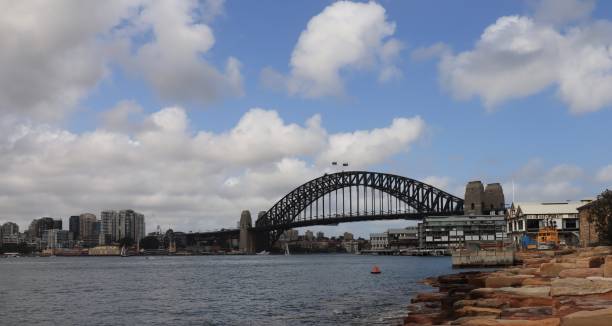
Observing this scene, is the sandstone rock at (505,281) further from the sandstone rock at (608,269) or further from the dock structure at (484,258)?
the dock structure at (484,258)

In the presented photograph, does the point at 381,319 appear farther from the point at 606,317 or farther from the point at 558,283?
the point at 606,317

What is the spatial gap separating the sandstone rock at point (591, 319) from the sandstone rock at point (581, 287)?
307 inches

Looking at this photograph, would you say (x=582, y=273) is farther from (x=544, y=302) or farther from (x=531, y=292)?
(x=544, y=302)

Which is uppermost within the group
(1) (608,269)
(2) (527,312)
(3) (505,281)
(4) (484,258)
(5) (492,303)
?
(1) (608,269)

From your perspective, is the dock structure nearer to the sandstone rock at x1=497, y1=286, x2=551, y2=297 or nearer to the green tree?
the green tree

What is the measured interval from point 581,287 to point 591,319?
852 centimetres

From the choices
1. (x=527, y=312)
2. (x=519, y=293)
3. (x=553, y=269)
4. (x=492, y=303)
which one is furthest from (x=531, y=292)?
(x=553, y=269)

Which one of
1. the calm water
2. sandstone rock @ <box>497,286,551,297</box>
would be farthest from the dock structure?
sandstone rock @ <box>497,286,551,297</box>

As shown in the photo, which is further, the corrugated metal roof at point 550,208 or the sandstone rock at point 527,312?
the corrugated metal roof at point 550,208

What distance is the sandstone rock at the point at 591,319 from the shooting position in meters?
13.1

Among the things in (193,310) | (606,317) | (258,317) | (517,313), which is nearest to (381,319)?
(258,317)

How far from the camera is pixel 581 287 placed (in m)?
21.2

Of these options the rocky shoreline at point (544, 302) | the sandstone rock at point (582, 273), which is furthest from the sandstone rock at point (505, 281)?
the sandstone rock at point (582, 273)

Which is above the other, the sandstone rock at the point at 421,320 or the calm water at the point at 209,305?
the sandstone rock at the point at 421,320
